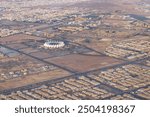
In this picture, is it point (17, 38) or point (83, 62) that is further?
point (17, 38)

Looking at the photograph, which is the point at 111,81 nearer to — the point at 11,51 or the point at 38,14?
the point at 11,51

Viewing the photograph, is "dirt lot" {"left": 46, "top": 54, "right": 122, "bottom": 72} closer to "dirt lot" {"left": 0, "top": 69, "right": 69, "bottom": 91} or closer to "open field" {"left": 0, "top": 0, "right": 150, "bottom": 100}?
"open field" {"left": 0, "top": 0, "right": 150, "bottom": 100}

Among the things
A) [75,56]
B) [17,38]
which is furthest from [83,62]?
[17,38]

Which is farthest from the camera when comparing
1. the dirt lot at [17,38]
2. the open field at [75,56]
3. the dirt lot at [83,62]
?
the dirt lot at [17,38]

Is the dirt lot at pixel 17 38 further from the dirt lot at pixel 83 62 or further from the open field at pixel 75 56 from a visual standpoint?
the dirt lot at pixel 83 62

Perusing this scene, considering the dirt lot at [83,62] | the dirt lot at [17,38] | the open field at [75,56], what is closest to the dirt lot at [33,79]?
the open field at [75,56]

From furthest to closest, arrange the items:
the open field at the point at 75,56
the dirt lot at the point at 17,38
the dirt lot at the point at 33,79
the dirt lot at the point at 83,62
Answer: the dirt lot at the point at 17,38 < the dirt lot at the point at 83,62 < the dirt lot at the point at 33,79 < the open field at the point at 75,56

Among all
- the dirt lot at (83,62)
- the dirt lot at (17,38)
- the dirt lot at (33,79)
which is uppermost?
the dirt lot at (17,38)

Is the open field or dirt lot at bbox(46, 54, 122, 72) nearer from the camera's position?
the open field

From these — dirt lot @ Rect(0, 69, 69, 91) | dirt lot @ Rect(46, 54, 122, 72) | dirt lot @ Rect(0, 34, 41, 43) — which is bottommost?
dirt lot @ Rect(0, 69, 69, 91)

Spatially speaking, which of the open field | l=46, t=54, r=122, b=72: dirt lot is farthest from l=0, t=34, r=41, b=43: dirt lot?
l=46, t=54, r=122, b=72: dirt lot

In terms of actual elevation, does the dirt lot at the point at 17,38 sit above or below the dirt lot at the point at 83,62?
above

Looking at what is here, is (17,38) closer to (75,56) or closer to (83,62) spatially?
(75,56)

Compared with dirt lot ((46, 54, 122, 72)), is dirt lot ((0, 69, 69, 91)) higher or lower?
lower
